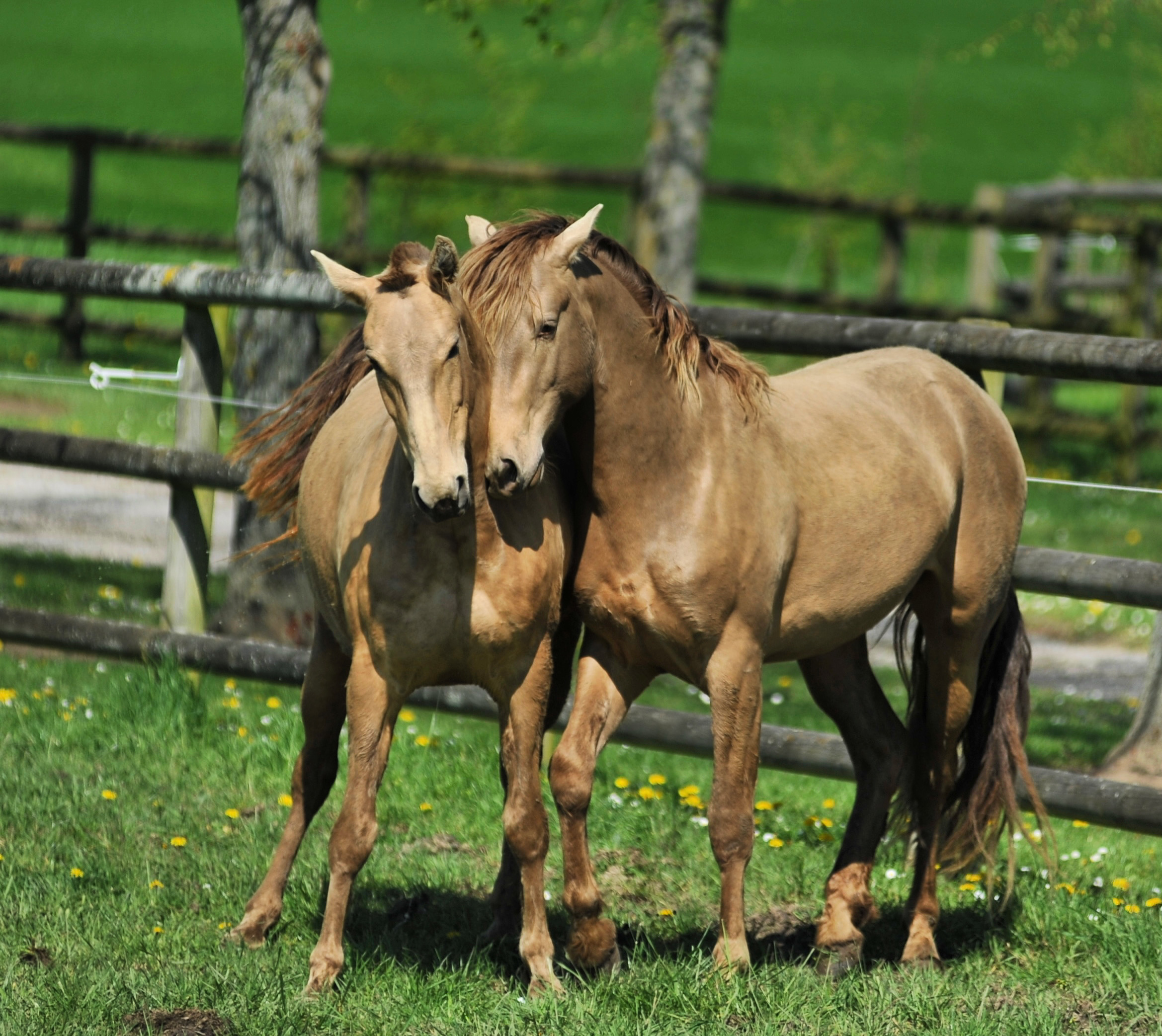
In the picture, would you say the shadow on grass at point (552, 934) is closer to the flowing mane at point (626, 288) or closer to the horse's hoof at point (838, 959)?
the horse's hoof at point (838, 959)

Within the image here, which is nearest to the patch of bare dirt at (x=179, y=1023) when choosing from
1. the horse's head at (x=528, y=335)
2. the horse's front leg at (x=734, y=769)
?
the horse's front leg at (x=734, y=769)

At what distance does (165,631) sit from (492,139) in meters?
13.1

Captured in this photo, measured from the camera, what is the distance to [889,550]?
3.99 metres

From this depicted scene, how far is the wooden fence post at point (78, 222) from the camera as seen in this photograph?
13891mm

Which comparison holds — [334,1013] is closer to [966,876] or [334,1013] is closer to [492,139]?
[966,876]

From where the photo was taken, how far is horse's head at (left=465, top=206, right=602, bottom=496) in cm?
322

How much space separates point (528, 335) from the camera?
3.28 metres

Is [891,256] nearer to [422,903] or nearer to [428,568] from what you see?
[422,903]

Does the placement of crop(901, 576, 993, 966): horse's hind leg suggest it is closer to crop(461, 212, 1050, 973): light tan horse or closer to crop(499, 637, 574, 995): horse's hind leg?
crop(461, 212, 1050, 973): light tan horse

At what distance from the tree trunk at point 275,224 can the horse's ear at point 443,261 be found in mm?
2888

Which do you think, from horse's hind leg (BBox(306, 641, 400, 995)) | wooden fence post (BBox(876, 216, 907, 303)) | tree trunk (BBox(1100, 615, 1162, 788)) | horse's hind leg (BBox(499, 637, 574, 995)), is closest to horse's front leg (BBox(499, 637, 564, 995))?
horse's hind leg (BBox(499, 637, 574, 995))

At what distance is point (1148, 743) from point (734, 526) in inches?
110

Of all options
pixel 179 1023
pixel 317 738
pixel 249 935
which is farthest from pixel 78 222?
pixel 179 1023

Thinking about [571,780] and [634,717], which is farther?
[634,717]
